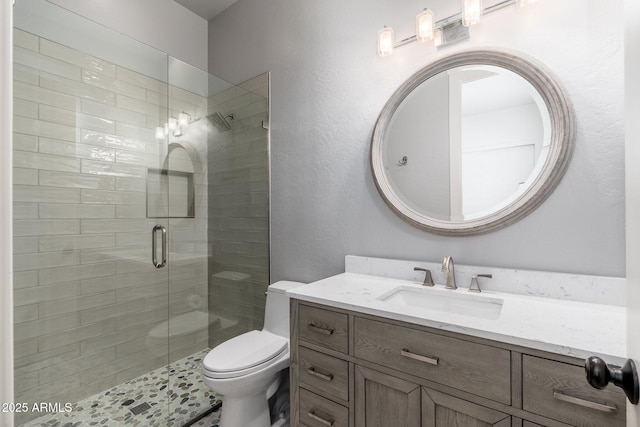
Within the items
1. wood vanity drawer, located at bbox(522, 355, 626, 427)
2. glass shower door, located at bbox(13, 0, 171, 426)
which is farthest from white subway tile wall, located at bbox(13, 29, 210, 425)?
wood vanity drawer, located at bbox(522, 355, 626, 427)

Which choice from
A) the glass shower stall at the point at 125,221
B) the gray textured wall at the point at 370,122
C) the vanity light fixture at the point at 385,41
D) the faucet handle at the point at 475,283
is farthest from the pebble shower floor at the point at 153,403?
the vanity light fixture at the point at 385,41

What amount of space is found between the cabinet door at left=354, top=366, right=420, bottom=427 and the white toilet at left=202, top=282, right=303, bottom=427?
58 cm

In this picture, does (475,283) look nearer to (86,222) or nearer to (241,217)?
(241,217)

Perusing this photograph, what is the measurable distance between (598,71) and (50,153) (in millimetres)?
2470

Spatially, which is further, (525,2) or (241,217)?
(241,217)

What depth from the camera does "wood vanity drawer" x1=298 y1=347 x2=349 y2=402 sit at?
3.88 ft

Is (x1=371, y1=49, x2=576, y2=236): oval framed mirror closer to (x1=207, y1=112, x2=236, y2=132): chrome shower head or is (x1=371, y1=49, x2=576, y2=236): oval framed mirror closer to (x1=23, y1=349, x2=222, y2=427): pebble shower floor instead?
(x1=207, y1=112, x2=236, y2=132): chrome shower head

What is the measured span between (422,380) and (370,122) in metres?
1.26

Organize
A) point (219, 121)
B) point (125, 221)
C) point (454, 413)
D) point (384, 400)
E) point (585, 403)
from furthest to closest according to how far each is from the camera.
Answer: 1. point (219, 121)
2. point (125, 221)
3. point (384, 400)
4. point (454, 413)
5. point (585, 403)

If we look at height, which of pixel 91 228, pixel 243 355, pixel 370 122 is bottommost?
pixel 243 355

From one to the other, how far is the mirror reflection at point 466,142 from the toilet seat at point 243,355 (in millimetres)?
1056

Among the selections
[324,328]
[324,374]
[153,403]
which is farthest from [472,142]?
[153,403]

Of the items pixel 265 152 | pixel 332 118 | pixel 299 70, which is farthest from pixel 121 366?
pixel 299 70

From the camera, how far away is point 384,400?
3.56 ft
